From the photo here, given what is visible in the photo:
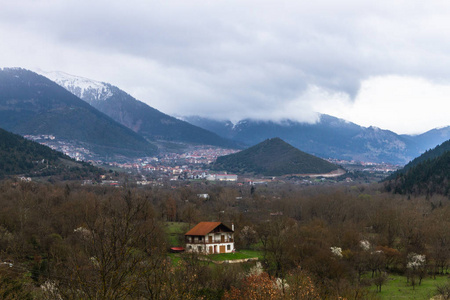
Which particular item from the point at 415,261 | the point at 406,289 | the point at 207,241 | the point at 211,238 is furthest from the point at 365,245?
the point at 207,241

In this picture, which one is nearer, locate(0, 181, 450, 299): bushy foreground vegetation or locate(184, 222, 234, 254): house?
locate(0, 181, 450, 299): bushy foreground vegetation

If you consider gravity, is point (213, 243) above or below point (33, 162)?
below

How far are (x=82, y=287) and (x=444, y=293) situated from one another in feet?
100

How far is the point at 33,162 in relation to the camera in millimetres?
149375

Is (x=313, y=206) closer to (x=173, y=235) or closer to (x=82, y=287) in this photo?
(x=173, y=235)

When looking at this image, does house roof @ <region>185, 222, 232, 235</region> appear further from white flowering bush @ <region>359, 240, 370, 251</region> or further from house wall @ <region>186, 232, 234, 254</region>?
white flowering bush @ <region>359, 240, 370, 251</region>

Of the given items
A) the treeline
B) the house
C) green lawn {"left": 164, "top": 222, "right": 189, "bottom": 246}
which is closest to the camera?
the house

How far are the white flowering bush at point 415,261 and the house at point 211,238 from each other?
21.0 m

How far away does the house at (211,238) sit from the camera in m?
57.2

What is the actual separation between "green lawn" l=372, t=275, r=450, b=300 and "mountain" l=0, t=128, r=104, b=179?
110839 mm

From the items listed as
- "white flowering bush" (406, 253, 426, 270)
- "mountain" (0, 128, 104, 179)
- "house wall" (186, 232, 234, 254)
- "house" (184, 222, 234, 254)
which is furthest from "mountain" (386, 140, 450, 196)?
"mountain" (0, 128, 104, 179)

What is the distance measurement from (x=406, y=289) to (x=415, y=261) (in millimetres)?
8869

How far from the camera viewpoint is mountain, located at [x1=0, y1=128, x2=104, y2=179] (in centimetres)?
13888

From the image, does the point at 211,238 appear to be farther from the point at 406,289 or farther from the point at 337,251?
the point at 406,289
